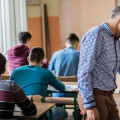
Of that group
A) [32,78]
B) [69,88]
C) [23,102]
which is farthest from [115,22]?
[69,88]

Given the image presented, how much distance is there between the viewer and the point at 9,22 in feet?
20.2

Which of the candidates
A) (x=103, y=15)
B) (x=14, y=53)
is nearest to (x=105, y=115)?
(x=14, y=53)

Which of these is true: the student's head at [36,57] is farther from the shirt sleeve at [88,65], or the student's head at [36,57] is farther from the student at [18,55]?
the shirt sleeve at [88,65]

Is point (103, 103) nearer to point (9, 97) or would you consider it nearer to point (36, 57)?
point (9, 97)

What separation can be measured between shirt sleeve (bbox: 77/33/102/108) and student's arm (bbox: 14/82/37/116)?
46cm

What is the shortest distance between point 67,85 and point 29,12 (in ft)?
13.9

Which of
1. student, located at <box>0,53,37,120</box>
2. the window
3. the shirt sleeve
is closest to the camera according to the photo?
the shirt sleeve

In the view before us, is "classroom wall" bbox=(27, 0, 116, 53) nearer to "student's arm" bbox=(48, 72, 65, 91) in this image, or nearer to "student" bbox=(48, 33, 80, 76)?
"student" bbox=(48, 33, 80, 76)

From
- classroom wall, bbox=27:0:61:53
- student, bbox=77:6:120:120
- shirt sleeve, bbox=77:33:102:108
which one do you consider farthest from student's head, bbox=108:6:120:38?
classroom wall, bbox=27:0:61:53

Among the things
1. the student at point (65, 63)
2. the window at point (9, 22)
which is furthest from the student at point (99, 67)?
the window at point (9, 22)

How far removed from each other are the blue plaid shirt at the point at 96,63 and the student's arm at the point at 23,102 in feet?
1.48

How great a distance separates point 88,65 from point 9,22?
4401 mm

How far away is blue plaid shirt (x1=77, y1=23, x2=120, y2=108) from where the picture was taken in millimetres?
1994

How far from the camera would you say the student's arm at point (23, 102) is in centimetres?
221
